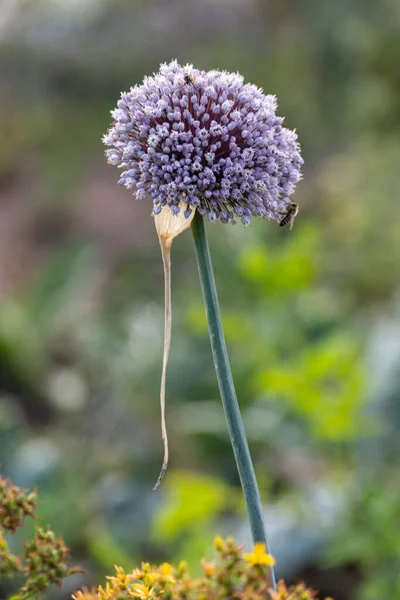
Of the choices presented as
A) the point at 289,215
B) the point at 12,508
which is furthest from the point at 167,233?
the point at 12,508

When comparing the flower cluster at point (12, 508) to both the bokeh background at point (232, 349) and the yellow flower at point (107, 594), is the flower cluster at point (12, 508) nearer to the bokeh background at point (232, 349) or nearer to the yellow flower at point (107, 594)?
the yellow flower at point (107, 594)

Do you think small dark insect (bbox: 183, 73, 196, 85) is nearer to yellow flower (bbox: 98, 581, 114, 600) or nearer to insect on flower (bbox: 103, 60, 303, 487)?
insect on flower (bbox: 103, 60, 303, 487)

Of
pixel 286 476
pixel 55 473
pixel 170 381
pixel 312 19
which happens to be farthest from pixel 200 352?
pixel 312 19

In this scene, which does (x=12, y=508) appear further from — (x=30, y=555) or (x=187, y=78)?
(x=187, y=78)

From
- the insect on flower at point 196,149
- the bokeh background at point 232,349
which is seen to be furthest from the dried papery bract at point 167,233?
the bokeh background at point 232,349

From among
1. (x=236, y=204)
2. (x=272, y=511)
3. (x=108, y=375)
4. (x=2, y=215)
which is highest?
(x=2, y=215)

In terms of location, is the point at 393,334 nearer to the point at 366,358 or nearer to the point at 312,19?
the point at 366,358
